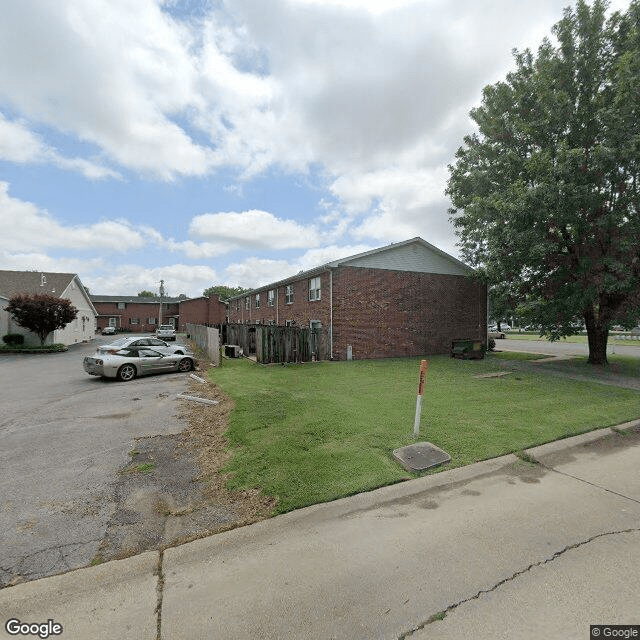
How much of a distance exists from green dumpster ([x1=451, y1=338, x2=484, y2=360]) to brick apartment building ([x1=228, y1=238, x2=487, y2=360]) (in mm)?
1825

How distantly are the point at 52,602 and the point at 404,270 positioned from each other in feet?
59.2

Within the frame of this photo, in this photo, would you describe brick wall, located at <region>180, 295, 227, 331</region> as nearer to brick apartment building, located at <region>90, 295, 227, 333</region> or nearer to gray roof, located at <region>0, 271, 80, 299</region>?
brick apartment building, located at <region>90, 295, 227, 333</region>

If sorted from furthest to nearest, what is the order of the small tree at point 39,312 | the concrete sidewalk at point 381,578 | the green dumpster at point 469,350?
the small tree at point 39,312, the green dumpster at point 469,350, the concrete sidewalk at point 381,578

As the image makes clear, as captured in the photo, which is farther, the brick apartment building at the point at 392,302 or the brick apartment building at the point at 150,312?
the brick apartment building at the point at 150,312

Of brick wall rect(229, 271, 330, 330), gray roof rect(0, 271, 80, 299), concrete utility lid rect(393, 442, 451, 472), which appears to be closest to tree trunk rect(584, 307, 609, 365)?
brick wall rect(229, 271, 330, 330)

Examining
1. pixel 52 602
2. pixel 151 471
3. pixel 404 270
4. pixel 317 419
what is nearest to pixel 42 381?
pixel 151 471

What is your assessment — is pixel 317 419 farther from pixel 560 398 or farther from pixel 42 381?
pixel 42 381

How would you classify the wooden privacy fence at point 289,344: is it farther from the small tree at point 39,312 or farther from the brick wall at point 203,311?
the brick wall at point 203,311

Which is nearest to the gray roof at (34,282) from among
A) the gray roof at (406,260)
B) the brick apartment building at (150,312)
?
the brick apartment building at (150,312)

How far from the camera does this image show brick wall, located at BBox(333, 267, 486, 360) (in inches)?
667

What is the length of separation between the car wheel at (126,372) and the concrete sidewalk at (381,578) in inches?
423

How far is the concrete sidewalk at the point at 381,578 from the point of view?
232 cm

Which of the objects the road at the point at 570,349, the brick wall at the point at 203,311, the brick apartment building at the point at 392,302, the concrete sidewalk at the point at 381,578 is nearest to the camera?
the concrete sidewalk at the point at 381,578

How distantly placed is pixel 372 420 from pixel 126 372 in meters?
10.0
